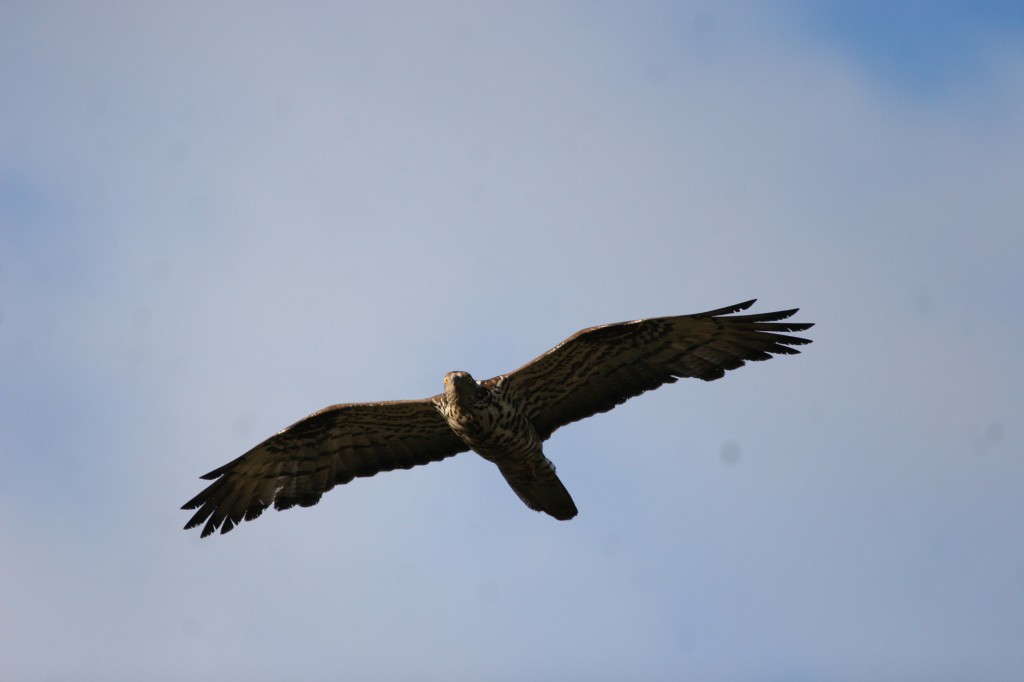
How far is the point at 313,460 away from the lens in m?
19.5

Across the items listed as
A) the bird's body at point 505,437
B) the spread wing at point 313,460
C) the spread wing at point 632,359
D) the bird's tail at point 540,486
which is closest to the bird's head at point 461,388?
the bird's body at point 505,437

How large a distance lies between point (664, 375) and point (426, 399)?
294cm

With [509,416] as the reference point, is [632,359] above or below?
above

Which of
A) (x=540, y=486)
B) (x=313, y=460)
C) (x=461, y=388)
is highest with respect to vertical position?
(x=313, y=460)

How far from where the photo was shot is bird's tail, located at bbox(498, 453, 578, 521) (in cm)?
1819

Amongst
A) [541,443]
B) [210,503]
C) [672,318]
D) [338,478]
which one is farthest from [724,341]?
[210,503]

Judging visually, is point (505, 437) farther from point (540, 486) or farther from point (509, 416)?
point (540, 486)

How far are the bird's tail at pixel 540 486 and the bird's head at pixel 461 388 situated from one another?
106 centimetres

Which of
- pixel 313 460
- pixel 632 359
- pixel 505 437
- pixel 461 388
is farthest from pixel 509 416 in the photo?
pixel 313 460

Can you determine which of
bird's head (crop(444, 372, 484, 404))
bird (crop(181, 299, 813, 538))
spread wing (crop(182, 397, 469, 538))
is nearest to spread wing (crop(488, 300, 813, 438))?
bird (crop(181, 299, 813, 538))

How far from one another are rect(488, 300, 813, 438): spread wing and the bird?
12mm

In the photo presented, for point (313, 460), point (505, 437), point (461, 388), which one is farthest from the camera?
point (313, 460)

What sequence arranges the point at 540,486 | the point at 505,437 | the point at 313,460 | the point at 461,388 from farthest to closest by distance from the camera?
1. the point at 313,460
2. the point at 540,486
3. the point at 505,437
4. the point at 461,388

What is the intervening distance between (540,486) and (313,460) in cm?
315
